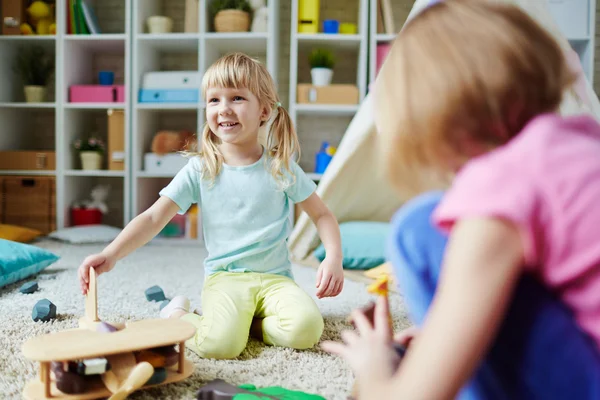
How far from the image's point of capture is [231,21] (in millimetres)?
2631

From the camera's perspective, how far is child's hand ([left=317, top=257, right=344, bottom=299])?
1104 mm

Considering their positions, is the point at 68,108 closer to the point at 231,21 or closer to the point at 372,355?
the point at 231,21

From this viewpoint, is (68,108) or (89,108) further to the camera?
(89,108)

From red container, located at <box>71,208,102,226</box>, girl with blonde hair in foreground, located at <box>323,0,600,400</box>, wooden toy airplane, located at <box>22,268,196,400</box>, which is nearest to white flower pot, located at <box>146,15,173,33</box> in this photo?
red container, located at <box>71,208,102,226</box>

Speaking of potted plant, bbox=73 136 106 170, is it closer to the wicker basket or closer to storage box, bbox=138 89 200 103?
storage box, bbox=138 89 200 103

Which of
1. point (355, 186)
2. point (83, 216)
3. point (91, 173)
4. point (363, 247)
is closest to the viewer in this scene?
point (363, 247)

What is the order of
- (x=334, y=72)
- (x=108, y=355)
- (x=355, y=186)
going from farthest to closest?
(x=334, y=72) < (x=355, y=186) < (x=108, y=355)

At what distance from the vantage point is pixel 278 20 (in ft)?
9.32

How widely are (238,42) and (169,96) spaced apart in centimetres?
42

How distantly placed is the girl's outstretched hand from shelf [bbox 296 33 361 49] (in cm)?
224

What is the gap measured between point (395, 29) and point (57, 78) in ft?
5.41

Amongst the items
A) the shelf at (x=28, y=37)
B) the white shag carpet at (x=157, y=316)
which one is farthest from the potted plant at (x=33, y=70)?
the white shag carpet at (x=157, y=316)

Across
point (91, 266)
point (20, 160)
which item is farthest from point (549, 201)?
point (20, 160)

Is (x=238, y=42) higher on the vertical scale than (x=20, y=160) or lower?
higher
